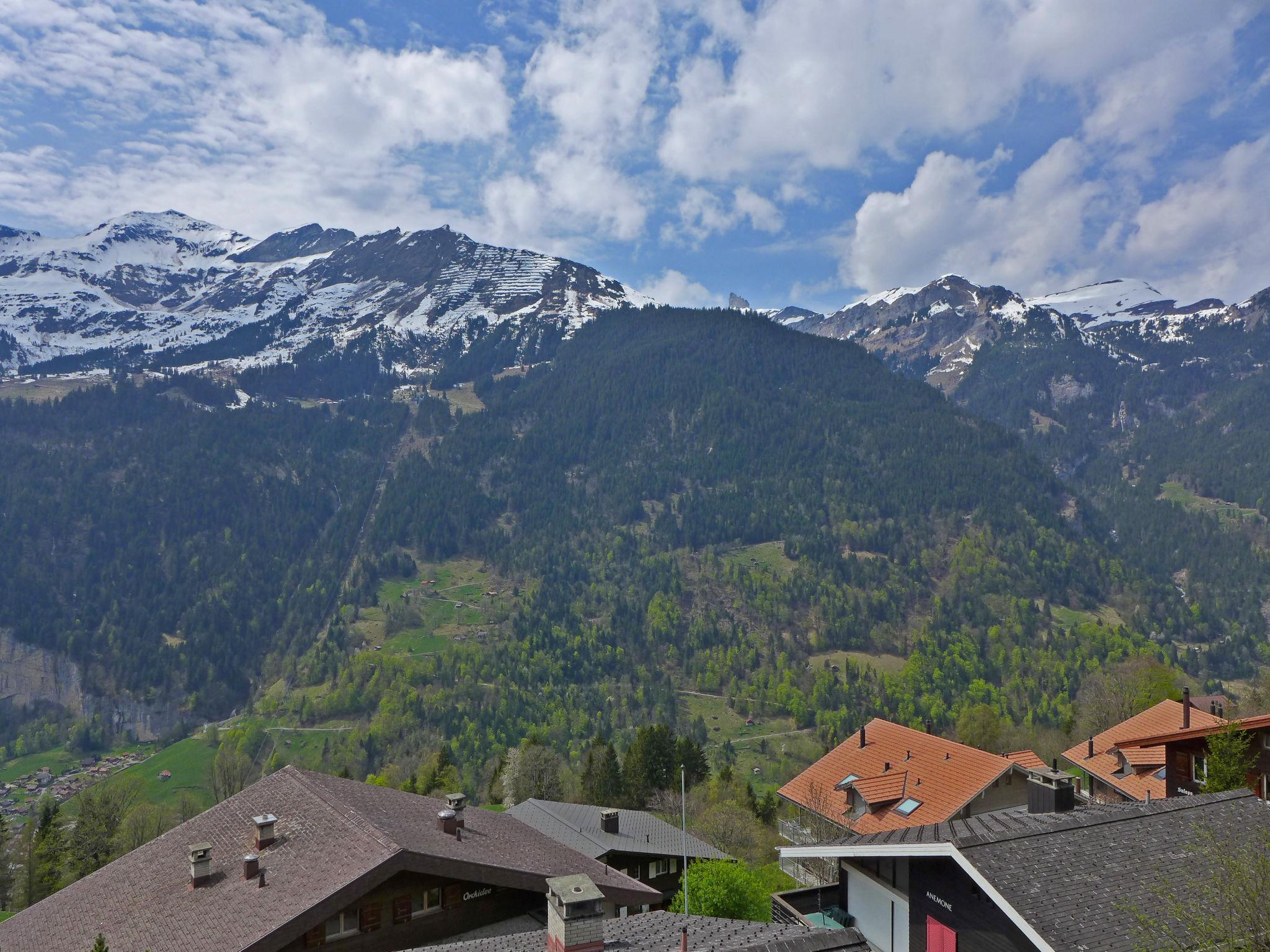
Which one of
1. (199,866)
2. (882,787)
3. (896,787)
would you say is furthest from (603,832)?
(199,866)

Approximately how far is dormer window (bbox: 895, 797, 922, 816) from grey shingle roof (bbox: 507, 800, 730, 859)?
982 cm

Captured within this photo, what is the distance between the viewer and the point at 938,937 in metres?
16.2

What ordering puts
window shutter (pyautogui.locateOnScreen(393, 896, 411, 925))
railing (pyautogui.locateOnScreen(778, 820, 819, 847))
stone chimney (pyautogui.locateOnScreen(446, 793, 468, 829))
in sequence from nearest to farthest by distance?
window shutter (pyautogui.locateOnScreen(393, 896, 411, 925)) → stone chimney (pyautogui.locateOnScreen(446, 793, 468, 829)) → railing (pyautogui.locateOnScreen(778, 820, 819, 847))

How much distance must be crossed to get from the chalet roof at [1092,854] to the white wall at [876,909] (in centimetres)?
203

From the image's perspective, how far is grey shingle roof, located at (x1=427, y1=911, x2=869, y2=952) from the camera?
13.2 m

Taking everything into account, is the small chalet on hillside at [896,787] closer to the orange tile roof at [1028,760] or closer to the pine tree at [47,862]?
the orange tile roof at [1028,760]

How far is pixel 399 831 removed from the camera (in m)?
23.4

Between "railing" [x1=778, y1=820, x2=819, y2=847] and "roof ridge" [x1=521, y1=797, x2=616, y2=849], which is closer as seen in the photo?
"roof ridge" [x1=521, y1=797, x2=616, y2=849]

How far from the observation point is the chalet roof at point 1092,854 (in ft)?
43.6

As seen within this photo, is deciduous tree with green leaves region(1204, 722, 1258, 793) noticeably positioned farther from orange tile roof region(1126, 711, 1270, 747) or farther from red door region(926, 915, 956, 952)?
red door region(926, 915, 956, 952)

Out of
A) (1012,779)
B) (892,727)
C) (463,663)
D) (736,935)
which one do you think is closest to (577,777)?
(892,727)

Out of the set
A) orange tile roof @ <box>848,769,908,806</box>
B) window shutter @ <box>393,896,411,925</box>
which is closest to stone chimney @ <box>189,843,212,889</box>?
window shutter @ <box>393,896,411,925</box>

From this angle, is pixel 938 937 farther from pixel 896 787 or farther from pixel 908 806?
pixel 896 787

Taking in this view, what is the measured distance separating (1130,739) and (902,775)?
12.3 meters
